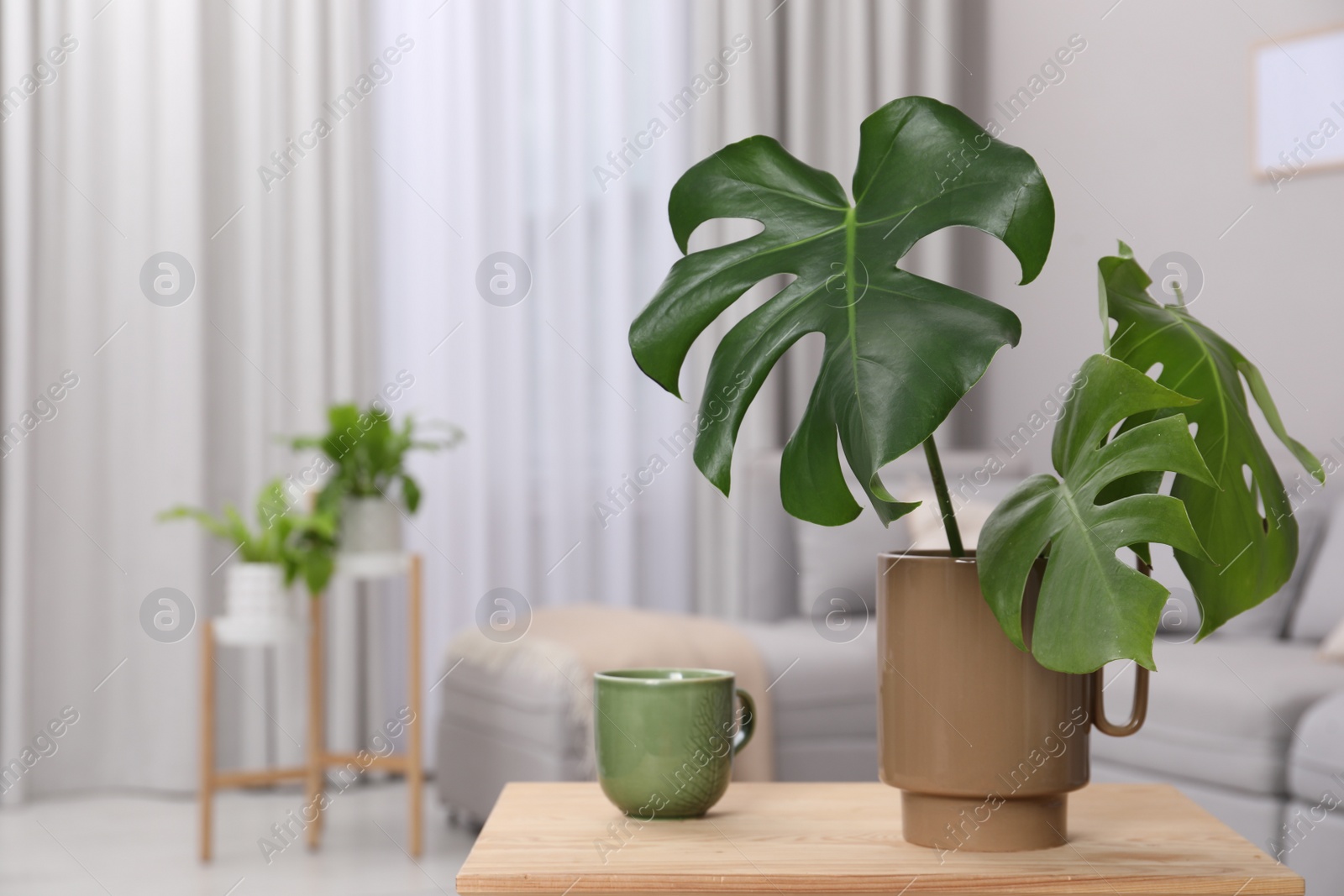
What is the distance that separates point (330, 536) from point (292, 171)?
3.70ft

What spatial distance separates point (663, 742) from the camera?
99 cm

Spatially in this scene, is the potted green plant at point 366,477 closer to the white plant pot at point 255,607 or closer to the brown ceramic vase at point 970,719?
the white plant pot at point 255,607

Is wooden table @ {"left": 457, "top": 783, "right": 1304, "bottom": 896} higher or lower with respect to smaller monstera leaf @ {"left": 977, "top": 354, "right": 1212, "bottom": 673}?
lower

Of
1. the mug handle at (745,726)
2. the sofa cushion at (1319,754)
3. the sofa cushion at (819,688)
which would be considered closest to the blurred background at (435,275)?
the sofa cushion at (819,688)

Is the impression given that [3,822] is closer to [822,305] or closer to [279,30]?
[279,30]

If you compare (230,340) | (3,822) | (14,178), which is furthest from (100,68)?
(3,822)

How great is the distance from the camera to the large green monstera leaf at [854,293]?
84 centimetres

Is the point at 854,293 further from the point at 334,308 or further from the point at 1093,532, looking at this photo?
the point at 334,308

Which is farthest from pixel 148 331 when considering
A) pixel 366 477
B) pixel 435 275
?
pixel 366 477

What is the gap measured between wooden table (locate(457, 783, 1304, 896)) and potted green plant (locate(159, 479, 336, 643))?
1.67m

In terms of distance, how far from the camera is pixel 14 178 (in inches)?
124

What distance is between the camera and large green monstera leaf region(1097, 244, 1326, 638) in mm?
938

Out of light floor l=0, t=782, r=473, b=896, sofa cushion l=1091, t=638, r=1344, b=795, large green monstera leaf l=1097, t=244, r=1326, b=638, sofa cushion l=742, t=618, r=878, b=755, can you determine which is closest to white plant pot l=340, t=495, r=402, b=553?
light floor l=0, t=782, r=473, b=896

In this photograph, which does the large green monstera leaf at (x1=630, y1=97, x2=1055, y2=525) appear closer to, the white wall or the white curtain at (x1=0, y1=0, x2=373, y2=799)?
the white wall
